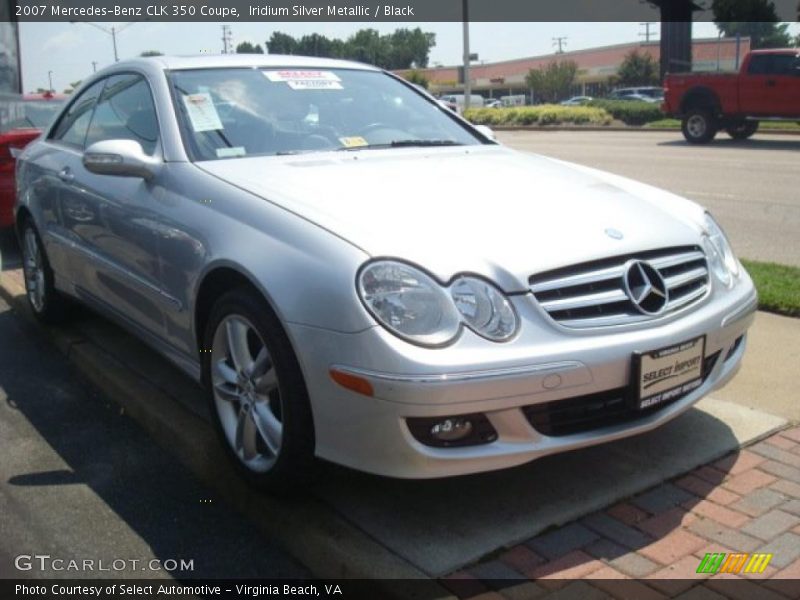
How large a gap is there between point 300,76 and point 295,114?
35 cm

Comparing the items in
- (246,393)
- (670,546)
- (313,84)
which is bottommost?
(670,546)

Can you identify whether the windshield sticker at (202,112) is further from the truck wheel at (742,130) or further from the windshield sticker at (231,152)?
the truck wheel at (742,130)

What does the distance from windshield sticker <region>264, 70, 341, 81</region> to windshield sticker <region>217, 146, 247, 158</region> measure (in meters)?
0.60

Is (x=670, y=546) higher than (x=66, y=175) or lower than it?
lower

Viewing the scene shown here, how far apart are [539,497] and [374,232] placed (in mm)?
1082

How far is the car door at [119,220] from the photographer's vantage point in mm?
3912

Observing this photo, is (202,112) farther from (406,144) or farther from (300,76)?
(406,144)

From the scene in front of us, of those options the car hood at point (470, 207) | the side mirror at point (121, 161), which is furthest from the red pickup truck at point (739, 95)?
the side mirror at point (121, 161)

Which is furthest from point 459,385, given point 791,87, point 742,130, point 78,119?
point 742,130

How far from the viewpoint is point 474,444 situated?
284 cm

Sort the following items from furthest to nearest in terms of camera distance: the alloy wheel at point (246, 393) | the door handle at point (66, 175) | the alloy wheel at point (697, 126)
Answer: the alloy wheel at point (697, 126) → the door handle at point (66, 175) → the alloy wheel at point (246, 393)

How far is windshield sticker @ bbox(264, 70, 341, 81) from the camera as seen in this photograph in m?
4.38

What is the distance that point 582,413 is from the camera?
2963mm

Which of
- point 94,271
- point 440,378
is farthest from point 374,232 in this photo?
point 94,271
